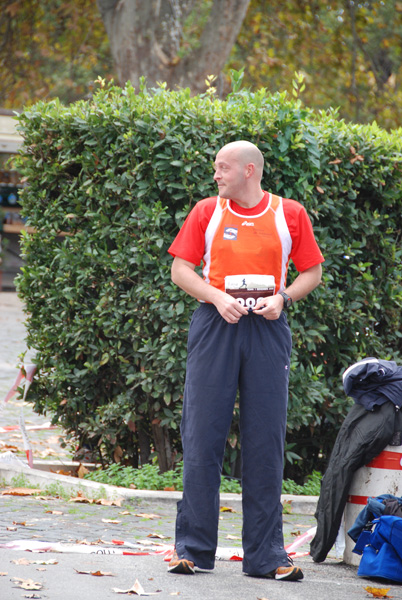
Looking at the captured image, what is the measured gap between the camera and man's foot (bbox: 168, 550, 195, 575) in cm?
427

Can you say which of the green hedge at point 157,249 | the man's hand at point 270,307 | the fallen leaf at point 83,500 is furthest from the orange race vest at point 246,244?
the fallen leaf at point 83,500

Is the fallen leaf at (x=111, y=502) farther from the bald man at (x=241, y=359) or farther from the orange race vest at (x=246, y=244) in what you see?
the orange race vest at (x=246, y=244)

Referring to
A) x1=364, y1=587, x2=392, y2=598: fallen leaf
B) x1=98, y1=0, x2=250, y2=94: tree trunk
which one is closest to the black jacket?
x1=364, y1=587, x2=392, y2=598: fallen leaf

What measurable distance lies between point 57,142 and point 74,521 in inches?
111

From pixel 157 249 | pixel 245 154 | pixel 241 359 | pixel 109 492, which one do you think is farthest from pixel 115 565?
pixel 157 249

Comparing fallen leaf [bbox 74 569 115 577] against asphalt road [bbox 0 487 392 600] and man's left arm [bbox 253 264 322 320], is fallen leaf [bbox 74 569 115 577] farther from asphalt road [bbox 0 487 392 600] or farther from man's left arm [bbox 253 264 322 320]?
man's left arm [bbox 253 264 322 320]

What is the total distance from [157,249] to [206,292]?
217 centimetres

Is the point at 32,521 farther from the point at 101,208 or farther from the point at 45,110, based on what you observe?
the point at 45,110

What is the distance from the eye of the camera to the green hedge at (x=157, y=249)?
640 cm

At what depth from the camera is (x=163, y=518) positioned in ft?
19.4

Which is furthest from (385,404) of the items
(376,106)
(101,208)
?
(376,106)

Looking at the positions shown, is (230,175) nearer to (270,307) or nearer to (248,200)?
(248,200)

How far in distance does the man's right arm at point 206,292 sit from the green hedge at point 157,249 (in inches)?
75.2

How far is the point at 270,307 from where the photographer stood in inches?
165
